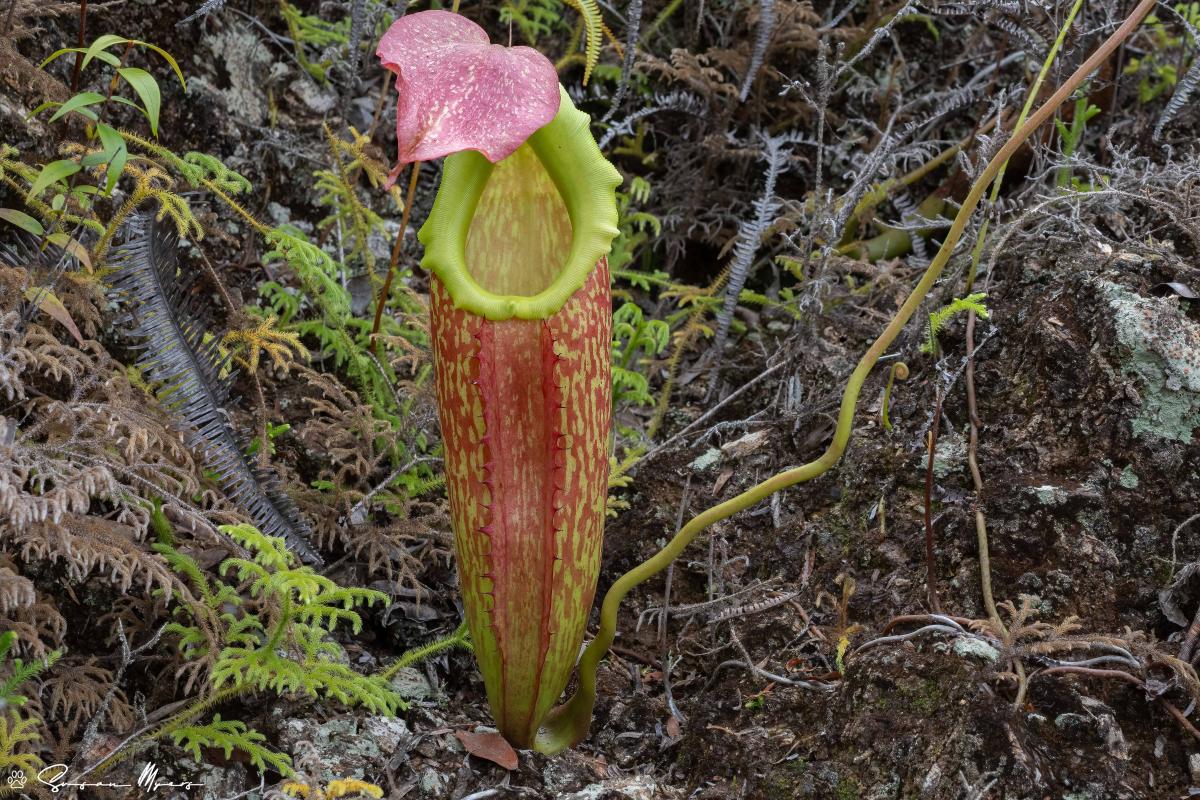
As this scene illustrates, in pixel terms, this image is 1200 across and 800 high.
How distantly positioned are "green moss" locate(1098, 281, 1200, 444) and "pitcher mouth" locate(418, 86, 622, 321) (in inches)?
39.9

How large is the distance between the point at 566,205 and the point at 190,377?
76cm

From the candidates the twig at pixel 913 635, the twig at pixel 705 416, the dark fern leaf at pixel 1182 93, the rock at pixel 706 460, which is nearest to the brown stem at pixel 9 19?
the twig at pixel 705 416

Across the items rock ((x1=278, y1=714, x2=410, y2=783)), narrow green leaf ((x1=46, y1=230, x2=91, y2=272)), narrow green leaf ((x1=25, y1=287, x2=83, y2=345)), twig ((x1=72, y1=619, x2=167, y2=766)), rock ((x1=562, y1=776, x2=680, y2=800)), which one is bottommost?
rock ((x1=562, y1=776, x2=680, y2=800))

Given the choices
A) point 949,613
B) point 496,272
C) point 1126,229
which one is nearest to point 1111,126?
point 1126,229

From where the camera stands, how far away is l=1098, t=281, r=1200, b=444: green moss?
1.70 m

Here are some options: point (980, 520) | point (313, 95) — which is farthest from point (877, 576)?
point (313, 95)

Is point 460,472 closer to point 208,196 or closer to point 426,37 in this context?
point 426,37

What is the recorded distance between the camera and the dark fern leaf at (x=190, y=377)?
1.69 m

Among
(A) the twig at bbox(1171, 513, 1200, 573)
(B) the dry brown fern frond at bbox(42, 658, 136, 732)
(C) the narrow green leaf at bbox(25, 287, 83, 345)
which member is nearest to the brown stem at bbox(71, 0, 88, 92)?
(C) the narrow green leaf at bbox(25, 287, 83, 345)

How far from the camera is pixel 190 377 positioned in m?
1.72

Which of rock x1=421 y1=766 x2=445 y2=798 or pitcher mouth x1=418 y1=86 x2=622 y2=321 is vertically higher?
pitcher mouth x1=418 y1=86 x2=622 y2=321

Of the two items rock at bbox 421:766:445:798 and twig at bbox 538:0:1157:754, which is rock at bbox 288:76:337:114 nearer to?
twig at bbox 538:0:1157:754

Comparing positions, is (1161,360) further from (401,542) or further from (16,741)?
(16,741)

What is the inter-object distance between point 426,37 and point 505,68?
15 centimetres
